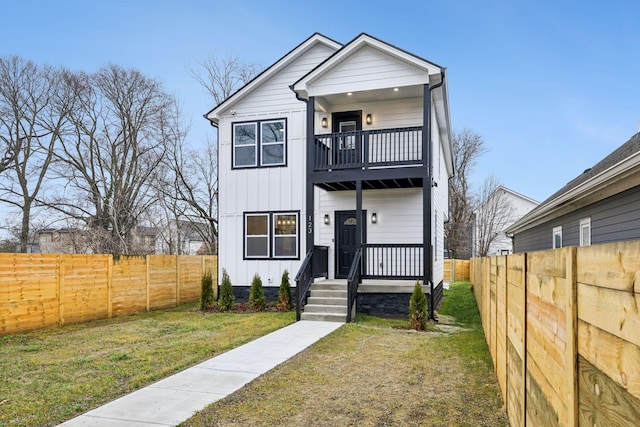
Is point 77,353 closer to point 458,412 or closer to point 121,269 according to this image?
point 121,269

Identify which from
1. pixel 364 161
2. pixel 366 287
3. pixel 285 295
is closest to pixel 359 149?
pixel 364 161

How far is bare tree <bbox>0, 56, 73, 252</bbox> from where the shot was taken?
2131 centimetres

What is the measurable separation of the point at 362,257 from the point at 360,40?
557 centimetres

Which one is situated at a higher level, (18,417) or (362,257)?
(362,257)

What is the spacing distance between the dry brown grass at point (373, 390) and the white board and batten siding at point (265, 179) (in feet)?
20.3

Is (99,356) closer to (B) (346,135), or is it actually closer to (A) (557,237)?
(B) (346,135)

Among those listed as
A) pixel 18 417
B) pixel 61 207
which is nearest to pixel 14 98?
pixel 61 207

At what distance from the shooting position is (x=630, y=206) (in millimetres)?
6797

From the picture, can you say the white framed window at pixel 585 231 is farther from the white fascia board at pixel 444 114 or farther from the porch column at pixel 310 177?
the porch column at pixel 310 177

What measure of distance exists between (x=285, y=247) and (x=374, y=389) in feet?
27.9

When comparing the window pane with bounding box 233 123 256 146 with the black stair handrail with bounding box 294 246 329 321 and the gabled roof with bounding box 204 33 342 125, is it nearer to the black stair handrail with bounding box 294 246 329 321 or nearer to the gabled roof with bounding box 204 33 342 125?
the gabled roof with bounding box 204 33 342 125

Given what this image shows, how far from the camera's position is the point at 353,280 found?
1086 centimetres

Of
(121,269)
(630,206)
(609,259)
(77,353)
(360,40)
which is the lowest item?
(77,353)

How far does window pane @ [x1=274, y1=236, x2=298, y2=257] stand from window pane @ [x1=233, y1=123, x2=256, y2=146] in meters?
3.16
